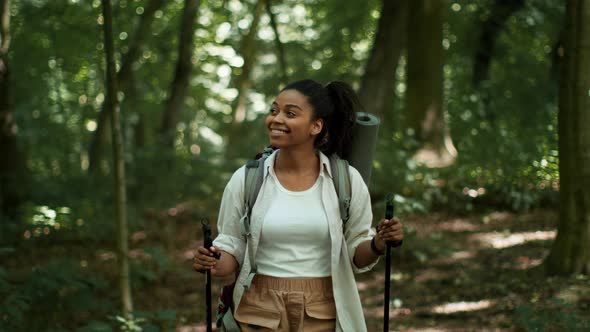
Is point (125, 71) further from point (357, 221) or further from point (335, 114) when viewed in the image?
point (357, 221)

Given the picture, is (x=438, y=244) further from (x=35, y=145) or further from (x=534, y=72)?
(x=35, y=145)

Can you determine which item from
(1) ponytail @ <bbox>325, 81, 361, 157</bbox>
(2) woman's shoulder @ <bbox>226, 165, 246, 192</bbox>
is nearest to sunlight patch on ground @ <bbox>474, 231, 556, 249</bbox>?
(1) ponytail @ <bbox>325, 81, 361, 157</bbox>

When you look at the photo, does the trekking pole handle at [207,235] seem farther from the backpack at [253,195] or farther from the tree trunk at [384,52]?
the tree trunk at [384,52]

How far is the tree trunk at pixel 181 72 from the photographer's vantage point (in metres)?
12.4

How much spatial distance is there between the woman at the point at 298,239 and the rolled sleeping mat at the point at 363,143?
184mm

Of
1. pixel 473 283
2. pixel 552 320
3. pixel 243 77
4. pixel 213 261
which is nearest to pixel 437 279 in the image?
pixel 473 283

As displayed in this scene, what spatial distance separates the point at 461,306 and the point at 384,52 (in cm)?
608

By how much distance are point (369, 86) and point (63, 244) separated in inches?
217

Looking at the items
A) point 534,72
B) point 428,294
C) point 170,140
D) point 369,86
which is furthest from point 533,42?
point 428,294

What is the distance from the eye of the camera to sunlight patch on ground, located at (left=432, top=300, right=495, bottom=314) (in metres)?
6.29

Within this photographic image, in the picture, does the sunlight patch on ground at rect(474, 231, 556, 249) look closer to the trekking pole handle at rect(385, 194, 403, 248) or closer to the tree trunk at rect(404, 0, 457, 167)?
the tree trunk at rect(404, 0, 457, 167)

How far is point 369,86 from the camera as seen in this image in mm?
11242

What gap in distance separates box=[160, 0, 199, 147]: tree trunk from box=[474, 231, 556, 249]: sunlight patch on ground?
607 centimetres

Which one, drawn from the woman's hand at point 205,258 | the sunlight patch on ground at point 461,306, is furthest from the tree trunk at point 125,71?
the woman's hand at point 205,258
